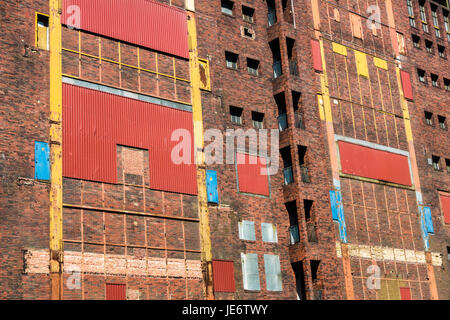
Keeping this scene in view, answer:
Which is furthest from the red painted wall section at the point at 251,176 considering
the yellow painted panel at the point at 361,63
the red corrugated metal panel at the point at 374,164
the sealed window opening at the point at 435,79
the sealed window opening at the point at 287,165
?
the sealed window opening at the point at 435,79

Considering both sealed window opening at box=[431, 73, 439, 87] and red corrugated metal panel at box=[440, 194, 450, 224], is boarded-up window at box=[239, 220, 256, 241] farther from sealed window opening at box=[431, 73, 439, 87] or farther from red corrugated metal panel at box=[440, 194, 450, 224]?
sealed window opening at box=[431, 73, 439, 87]

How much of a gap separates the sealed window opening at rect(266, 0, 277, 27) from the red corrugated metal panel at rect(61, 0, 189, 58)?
6.50 metres

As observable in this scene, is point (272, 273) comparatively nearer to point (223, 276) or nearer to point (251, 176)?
point (223, 276)

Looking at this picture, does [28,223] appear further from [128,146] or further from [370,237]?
[370,237]

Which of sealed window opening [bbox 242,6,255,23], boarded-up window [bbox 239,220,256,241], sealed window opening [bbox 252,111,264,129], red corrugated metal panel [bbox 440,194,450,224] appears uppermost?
sealed window opening [bbox 242,6,255,23]

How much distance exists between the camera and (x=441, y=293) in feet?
132

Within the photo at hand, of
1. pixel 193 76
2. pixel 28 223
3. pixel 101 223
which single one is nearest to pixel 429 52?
pixel 193 76

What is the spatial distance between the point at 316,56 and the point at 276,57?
100 inches

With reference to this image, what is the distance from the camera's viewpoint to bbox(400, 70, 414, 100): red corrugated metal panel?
4406cm

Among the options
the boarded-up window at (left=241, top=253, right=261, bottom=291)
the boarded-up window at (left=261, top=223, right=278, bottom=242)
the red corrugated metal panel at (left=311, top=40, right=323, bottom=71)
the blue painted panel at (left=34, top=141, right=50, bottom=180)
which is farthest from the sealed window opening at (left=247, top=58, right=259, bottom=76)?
the blue painted panel at (left=34, top=141, right=50, bottom=180)

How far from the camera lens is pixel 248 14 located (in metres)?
39.0

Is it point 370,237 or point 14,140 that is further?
point 370,237
